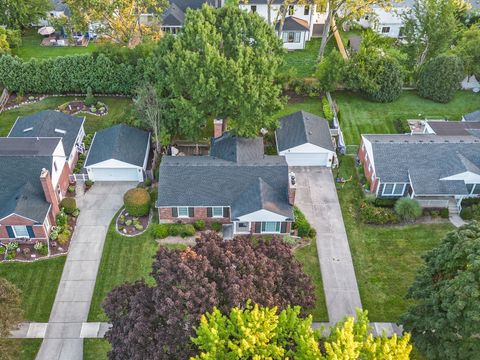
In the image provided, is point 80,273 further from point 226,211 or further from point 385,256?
point 385,256

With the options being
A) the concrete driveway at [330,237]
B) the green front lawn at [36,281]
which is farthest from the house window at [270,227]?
the green front lawn at [36,281]

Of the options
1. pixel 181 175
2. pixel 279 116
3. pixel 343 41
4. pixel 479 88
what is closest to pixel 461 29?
pixel 479 88

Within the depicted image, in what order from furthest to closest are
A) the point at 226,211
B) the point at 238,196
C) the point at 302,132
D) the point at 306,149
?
the point at 302,132 → the point at 306,149 → the point at 226,211 → the point at 238,196

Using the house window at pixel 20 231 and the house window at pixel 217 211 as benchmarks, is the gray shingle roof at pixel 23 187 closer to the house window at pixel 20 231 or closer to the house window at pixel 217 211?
the house window at pixel 20 231

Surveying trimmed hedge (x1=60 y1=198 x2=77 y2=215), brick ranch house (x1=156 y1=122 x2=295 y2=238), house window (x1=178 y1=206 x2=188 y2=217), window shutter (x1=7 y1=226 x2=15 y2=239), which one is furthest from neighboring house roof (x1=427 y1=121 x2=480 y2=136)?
window shutter (x1=7 y1=226 x2=15 y2=239)

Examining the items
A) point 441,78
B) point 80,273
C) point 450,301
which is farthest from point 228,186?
point 441,78

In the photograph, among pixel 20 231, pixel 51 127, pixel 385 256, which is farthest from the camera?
pixel 51 127

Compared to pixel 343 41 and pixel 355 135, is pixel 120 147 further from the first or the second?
pixel 343 41
